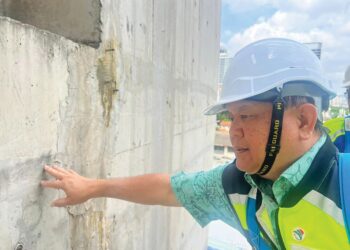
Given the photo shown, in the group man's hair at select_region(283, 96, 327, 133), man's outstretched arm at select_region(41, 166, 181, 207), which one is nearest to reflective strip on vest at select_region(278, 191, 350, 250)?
man's hair at select_region(283, 96, 327, 133)

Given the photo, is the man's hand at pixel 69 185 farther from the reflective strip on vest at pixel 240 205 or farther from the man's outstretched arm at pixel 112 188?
the reflective strip on vest at pixel 240 205

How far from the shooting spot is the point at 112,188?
1649 millimetres

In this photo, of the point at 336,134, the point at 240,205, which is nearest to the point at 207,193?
the point at 240,205

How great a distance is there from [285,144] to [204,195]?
56 cm

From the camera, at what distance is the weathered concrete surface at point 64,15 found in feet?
5.29

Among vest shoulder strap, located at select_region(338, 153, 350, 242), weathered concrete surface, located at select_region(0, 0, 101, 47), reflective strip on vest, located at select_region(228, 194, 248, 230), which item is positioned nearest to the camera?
vest shoulder strap, located at select_region(338, 153, 350, 242)

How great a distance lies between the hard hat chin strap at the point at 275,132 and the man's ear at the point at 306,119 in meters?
0.08

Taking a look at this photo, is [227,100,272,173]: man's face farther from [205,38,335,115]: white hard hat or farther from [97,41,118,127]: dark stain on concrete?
[97,41,118,127]: dark stain on concrete

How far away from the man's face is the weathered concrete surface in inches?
30.0

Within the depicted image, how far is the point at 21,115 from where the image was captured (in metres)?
1.19

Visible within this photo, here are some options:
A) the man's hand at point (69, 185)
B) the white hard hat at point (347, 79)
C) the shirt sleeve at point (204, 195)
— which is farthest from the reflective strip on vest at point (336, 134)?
the man's hand at point (69, 185)

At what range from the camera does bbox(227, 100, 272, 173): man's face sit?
49.2 inches

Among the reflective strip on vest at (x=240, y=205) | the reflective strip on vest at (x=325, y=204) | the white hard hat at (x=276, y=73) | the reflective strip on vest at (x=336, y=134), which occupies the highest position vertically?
the white hard hat at (x=276, y=73)

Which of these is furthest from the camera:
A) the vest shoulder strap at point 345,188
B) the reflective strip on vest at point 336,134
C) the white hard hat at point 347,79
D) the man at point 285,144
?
the white hard hat at point 347,79
